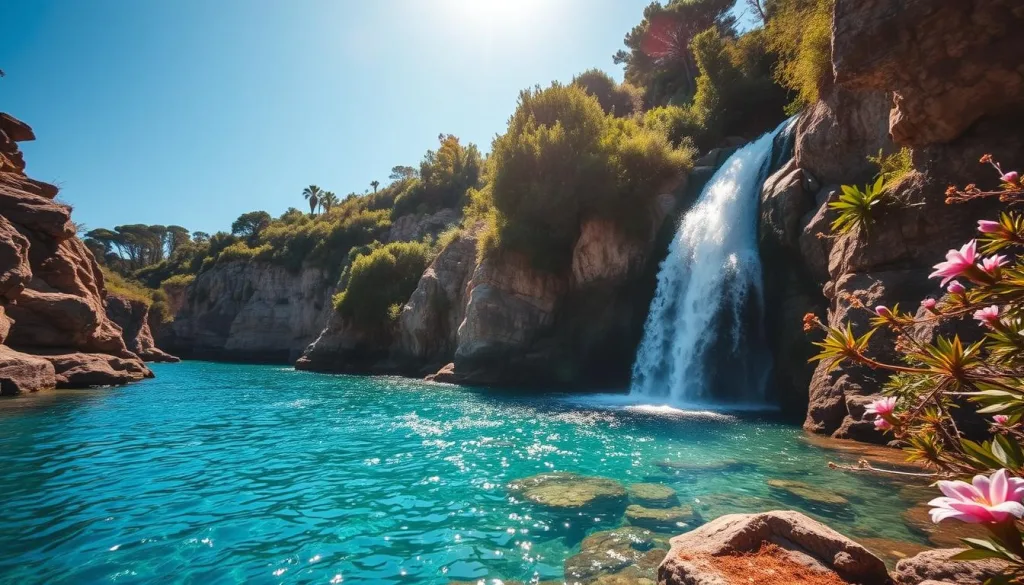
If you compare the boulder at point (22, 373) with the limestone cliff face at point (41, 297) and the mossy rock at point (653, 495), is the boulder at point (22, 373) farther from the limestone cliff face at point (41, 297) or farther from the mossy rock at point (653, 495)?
the mossy rock at point (653, 495)

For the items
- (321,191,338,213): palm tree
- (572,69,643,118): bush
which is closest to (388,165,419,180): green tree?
(321,191,338,213): palm tree

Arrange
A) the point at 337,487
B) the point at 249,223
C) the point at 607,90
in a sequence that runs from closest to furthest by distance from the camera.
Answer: the point at 337,487
the point at 607,90
the point at 249,223

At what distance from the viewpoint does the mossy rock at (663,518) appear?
20.3 feet

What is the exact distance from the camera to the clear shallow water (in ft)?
16.8

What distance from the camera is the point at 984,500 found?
1978 mm

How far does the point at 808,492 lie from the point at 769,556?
4.45 metres

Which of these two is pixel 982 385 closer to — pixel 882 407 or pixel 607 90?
pixel 882 407


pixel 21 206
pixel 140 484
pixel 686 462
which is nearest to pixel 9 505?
pixel 140 484

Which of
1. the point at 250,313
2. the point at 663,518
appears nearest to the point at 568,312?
the point at 663,518

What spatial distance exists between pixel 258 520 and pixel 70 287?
76.4 ft

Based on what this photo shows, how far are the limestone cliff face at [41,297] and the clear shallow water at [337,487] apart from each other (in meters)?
4.73

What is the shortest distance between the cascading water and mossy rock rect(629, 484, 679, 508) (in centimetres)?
1175

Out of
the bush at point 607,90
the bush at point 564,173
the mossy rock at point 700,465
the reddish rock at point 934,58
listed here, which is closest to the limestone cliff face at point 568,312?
the bush at point 564,173

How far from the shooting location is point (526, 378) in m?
26.2
